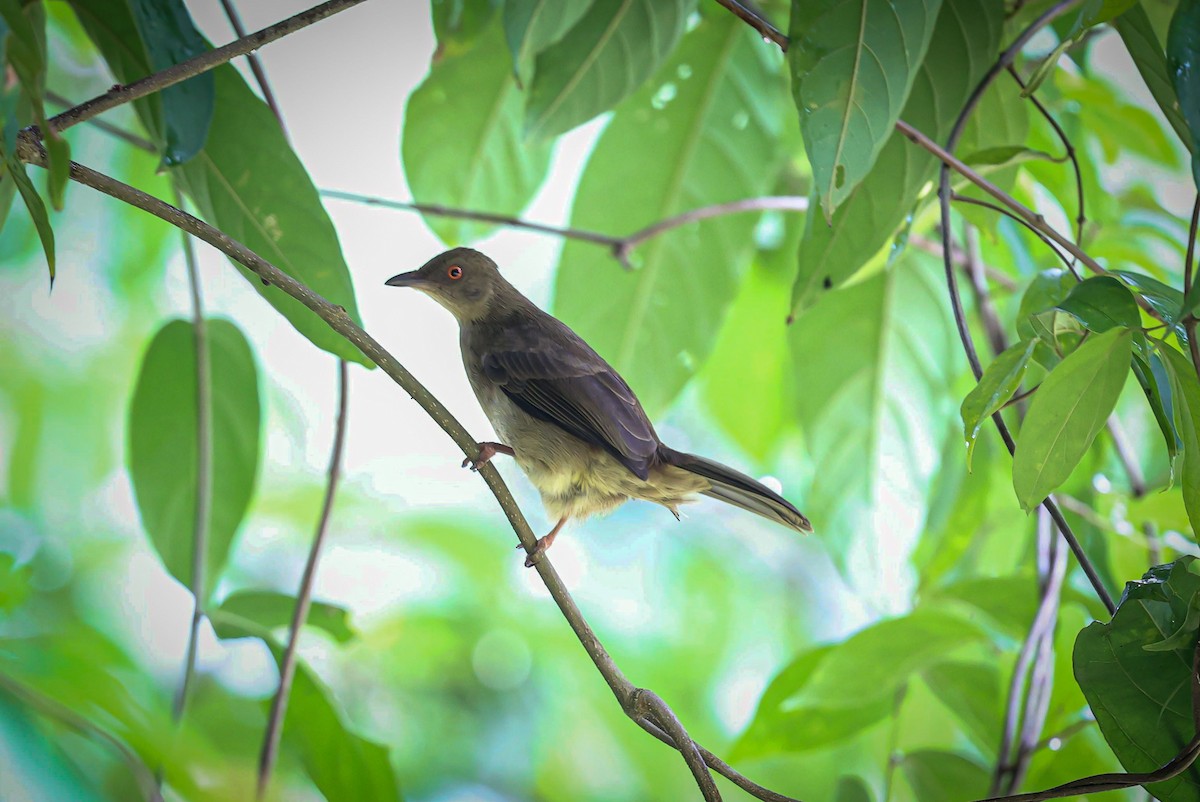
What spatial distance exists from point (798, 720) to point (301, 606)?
3.80ft

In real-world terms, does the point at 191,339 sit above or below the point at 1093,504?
above

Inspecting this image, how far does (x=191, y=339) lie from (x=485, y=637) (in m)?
2.30

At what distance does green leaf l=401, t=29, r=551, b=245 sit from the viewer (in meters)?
2.39

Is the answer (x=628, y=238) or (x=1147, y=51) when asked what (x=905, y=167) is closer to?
(x=1147, y=51)

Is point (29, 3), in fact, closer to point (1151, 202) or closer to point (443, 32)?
point (443, 32)

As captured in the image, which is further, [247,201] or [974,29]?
[974,29]

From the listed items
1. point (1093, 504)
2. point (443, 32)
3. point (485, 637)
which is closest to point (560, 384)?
point (443, 32)

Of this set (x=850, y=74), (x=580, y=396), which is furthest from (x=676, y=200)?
(x=850, y=74)

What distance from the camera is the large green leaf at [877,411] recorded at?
2473 millimetres

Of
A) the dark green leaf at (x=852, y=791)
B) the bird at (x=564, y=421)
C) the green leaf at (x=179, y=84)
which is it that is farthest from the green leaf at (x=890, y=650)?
the green leaf at (x=179, y=84)

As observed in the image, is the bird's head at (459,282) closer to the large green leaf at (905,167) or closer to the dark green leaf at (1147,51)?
the large green leaf at (905,167)

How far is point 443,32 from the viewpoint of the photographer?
6.89 ft

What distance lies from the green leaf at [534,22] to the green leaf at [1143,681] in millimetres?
1187

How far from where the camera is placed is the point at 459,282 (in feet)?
7.47
